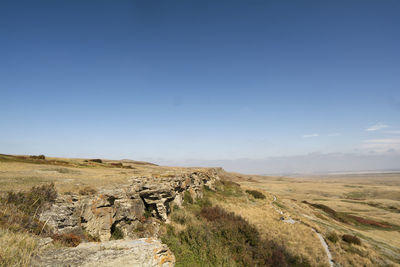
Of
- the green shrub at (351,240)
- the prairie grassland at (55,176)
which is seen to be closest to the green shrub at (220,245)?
the prairie grassland at (55,176)

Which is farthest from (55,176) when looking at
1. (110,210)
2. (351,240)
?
(351,240)

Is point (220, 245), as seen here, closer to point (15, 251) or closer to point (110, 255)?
point (110, 255)

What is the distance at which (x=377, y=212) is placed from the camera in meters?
51.8

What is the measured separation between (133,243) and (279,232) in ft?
66.7

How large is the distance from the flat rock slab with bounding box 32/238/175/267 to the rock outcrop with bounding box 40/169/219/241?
1542mm

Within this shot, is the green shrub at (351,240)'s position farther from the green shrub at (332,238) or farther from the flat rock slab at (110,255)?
the flat rock slab at (110,255)

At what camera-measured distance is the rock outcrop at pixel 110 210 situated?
8.27m

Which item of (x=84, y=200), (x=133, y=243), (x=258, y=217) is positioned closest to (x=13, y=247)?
(x=133, y=243)

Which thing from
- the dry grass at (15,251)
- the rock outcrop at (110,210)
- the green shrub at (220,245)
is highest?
the dry grass at (15,251)

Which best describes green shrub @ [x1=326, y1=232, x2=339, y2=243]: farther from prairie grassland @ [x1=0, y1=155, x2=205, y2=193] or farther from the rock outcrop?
the rock outcrop

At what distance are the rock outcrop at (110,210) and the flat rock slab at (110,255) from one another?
1542mm

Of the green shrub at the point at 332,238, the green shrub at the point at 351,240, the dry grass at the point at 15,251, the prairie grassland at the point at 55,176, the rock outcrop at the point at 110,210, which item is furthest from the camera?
the green shrub at the point at 351,240

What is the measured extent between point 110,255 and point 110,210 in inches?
238

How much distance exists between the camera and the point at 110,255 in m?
5.10
